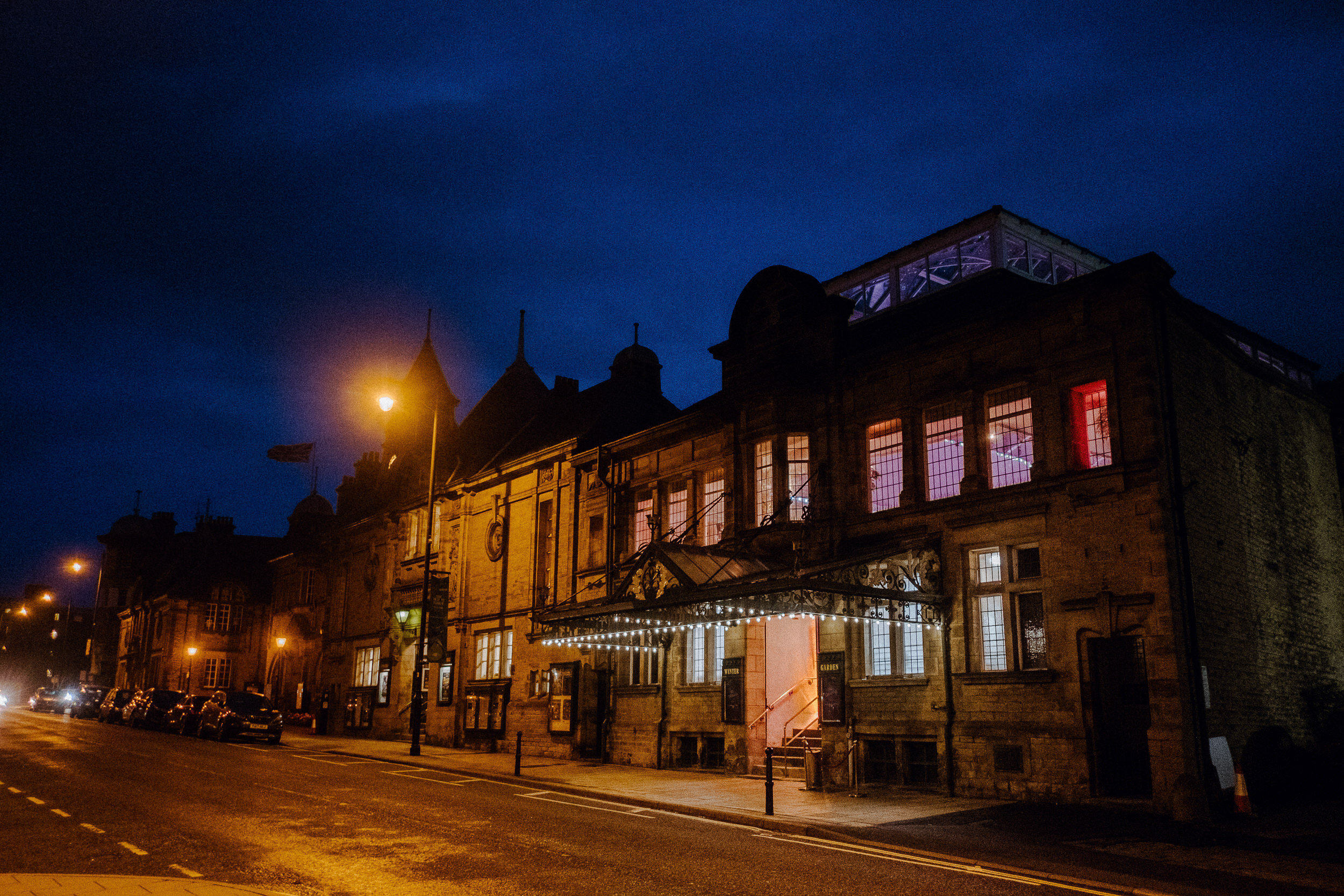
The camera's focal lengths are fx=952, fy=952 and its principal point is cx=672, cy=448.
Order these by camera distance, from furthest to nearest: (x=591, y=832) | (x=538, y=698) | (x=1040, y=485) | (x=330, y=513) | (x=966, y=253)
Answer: (x=330, y=513) → (x=538, y=698) → (x=966, y=253) → (x=1040, y=485) → (x=591, y=832)

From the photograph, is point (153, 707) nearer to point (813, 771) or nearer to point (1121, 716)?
point (813, 771)

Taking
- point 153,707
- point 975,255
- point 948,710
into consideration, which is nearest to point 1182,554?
point 948,710

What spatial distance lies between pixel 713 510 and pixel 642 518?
3191 millimetres

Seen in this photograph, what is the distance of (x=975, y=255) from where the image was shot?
25.5 m

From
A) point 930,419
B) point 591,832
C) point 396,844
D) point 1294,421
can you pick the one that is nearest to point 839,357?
point 930,419

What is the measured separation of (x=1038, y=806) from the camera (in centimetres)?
1590

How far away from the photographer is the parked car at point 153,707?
3784 centimetres

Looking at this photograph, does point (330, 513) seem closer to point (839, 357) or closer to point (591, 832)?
point (839, 357)

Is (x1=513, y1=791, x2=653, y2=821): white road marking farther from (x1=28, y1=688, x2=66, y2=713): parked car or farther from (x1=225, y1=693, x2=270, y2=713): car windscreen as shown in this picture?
(x1=28, y1=688, x2=66, y2=713): parked car

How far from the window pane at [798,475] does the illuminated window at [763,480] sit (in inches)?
20.6

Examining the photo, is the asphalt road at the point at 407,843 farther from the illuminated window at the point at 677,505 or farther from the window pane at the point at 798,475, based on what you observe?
the illuminated window at the point at 677,505

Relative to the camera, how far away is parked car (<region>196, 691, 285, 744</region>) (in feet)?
104

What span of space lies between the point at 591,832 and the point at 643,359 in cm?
2337

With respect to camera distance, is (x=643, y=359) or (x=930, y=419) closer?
(x=930, y=419)
